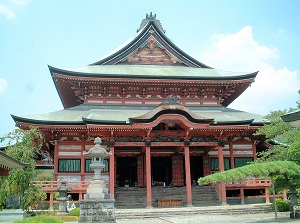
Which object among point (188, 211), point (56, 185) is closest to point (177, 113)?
point (188, 211)

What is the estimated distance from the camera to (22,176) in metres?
20.8

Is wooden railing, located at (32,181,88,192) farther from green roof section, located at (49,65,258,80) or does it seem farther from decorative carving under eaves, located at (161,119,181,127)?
green roof section, located at (49,65,258,80)

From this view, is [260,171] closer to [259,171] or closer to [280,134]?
[259,171]

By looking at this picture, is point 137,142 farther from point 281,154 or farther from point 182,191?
point 281,154

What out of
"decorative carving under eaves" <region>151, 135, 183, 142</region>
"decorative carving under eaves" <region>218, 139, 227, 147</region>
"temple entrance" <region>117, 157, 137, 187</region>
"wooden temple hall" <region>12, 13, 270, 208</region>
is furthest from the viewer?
"temple entrance" <region>117, 157, 137, 187</region>

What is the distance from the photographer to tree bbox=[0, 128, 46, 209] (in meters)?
20.7

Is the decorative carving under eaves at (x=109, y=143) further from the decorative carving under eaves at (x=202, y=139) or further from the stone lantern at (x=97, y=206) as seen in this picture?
the stone lantern at (x=97, y=206)

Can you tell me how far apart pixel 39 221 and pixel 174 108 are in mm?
14463

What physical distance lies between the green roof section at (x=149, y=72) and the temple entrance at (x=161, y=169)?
23.7 ft

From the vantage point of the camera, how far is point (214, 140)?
26594mm

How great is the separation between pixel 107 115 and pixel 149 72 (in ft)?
20.8

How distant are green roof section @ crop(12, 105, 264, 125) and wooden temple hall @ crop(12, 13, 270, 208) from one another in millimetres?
76

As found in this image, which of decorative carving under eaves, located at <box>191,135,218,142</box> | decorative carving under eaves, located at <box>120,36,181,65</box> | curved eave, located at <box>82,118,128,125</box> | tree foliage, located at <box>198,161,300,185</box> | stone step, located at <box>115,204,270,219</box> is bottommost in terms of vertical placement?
stone step, located at <box>115,204,270,219</box>

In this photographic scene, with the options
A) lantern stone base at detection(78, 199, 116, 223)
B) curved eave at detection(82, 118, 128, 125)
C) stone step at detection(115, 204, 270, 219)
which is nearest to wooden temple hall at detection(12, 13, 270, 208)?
curved eave at detection(82, 118, 128, 125)
